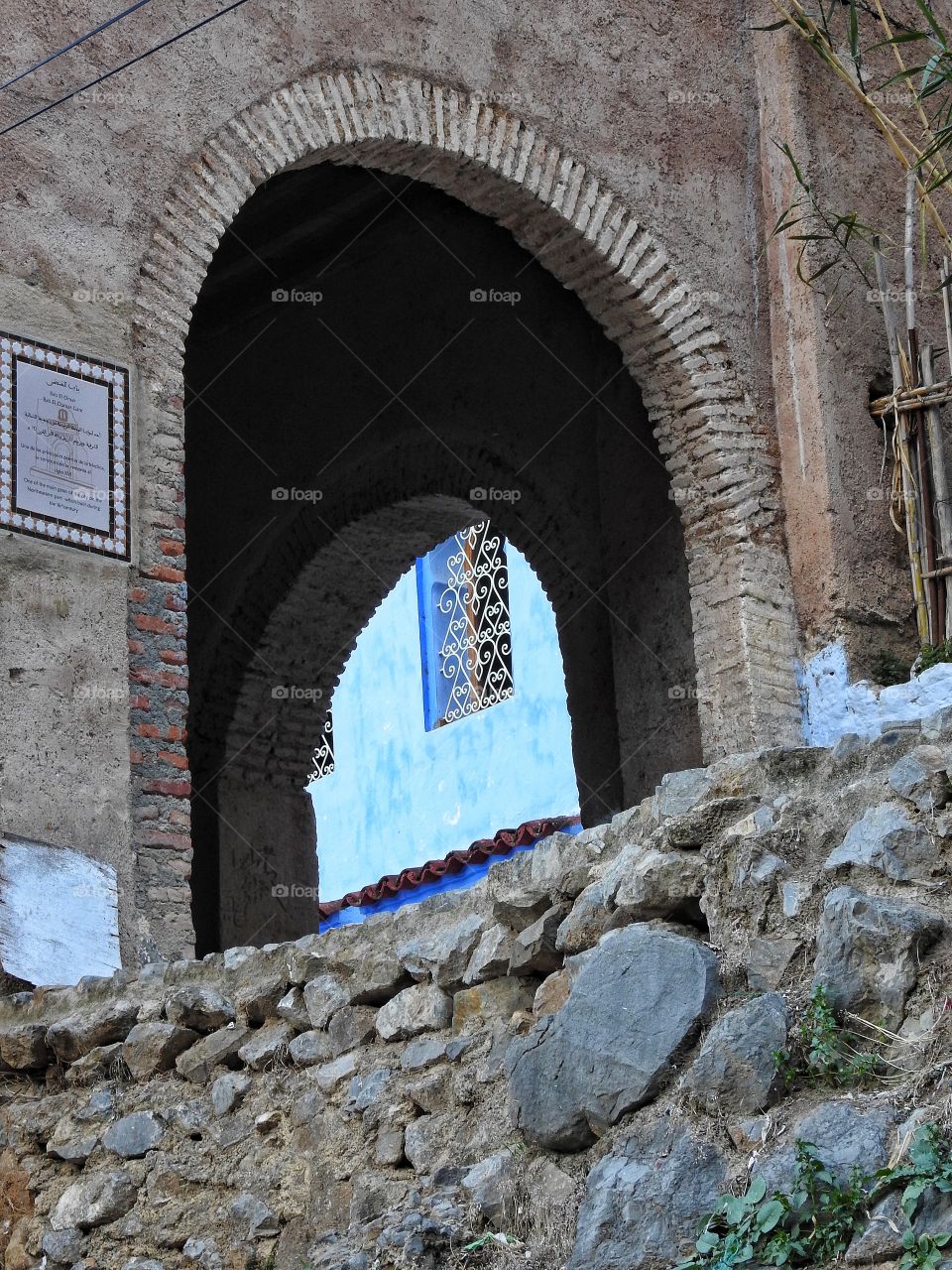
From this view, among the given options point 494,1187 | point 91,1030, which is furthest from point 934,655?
point 494,1187

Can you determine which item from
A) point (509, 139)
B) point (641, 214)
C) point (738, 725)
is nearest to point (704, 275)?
point (641, 214)

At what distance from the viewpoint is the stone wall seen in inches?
125

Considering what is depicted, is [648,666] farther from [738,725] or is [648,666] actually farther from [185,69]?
[185,69]

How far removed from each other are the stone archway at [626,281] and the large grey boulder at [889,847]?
3601 millimetres

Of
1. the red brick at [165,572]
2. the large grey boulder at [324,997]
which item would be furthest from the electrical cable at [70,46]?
the large grey boulder at [324,997]

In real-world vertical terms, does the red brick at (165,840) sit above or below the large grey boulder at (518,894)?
above

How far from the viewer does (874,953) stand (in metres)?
3.21

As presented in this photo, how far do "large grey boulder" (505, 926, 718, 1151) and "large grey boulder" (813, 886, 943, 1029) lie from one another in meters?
0.25

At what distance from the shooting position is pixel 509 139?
23.4 ft

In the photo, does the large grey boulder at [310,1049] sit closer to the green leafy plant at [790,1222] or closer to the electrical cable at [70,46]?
the green leafy plant at [790,1222]

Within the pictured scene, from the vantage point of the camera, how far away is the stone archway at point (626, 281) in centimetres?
655

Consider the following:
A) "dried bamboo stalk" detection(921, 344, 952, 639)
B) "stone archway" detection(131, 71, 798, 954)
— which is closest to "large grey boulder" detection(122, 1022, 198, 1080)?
"stone archway" detection(131, 71, 798, 954)

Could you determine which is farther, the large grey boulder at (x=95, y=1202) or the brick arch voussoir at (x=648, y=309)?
the brick arch voussoir at (x=648, y=309)

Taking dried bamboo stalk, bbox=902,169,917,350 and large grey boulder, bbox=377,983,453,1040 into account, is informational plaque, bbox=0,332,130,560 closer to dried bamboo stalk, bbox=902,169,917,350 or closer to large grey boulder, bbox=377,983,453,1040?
large grey boulder, bbox=377,983,453,1040
